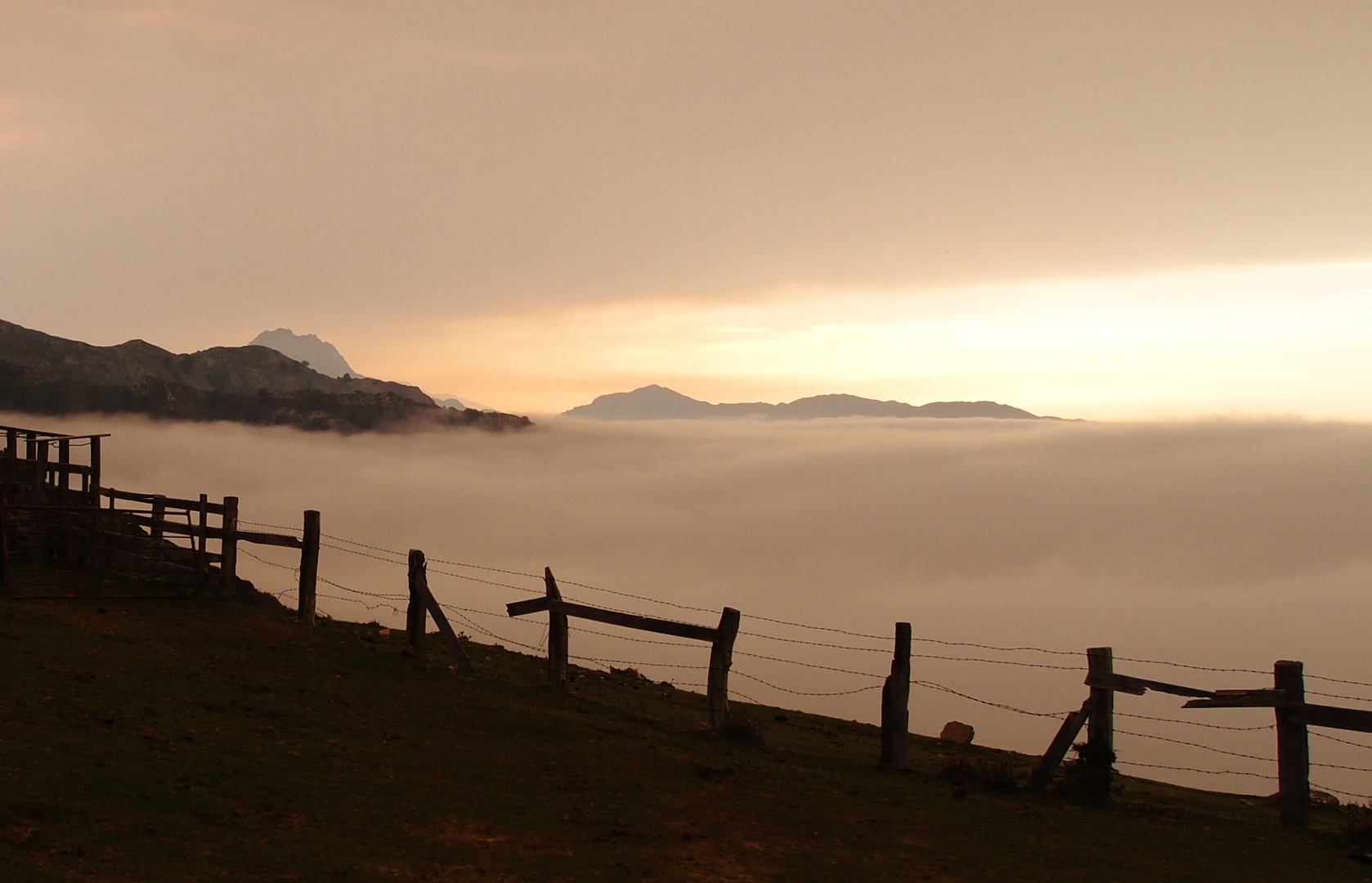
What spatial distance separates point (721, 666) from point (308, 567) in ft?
31.8

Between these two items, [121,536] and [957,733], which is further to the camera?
[957,733]

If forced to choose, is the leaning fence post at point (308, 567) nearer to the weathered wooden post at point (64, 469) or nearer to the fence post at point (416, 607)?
the fence post at point (416, 607)

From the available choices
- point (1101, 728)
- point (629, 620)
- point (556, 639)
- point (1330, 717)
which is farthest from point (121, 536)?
point (1330, 717)

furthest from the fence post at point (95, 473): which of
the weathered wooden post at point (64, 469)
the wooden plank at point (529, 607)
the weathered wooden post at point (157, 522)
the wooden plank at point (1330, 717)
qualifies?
the wooden plank at point (1330, 717)

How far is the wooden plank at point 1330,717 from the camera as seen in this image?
13.3m

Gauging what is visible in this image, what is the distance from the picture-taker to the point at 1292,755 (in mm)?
14234

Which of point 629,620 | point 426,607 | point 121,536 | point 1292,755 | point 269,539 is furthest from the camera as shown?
point 121,536

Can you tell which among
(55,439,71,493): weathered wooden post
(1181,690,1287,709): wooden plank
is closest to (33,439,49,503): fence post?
(55,439,71,493): weathered wooden post

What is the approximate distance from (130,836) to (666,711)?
39.8 ft

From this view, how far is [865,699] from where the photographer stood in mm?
143250

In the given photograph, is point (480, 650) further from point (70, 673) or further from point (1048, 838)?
point (1048, 838)

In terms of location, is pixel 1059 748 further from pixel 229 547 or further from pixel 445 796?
pixel 229 547

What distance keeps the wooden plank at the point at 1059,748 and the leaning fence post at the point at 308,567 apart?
48.1 feet

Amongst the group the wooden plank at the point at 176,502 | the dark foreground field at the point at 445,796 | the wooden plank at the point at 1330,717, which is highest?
the wooden plank at the point at 176,502
